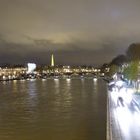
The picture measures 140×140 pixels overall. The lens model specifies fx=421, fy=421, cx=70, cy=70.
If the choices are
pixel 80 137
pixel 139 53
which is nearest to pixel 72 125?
pixel 80 137

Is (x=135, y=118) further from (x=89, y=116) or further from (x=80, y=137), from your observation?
(x=89, y=116)

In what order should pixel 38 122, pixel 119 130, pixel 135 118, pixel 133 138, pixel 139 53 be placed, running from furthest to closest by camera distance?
pixel 139 53 → pixel 38 122 → pixel 135 118 → pixel 119 130 → pixel 133 138

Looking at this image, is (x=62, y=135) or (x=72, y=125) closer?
(x=62, y=135)

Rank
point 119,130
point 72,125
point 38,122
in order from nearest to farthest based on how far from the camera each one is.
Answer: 1. point 119,130
2. point 72,125
3. point 38,122

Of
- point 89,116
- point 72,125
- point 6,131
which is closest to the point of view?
point 6,131

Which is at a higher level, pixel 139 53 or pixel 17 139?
pixel 139 53

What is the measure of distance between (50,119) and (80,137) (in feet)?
29.0

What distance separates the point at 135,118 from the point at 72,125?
239 inches

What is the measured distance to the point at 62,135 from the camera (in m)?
23.1

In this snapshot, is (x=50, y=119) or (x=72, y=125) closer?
(x=72, y=125)

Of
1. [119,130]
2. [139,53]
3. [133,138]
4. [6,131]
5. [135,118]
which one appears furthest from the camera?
[139,53]

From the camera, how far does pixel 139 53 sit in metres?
69.6

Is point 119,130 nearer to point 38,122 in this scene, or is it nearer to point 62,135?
point 62,135

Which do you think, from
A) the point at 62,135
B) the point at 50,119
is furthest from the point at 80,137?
the point at 50,119
